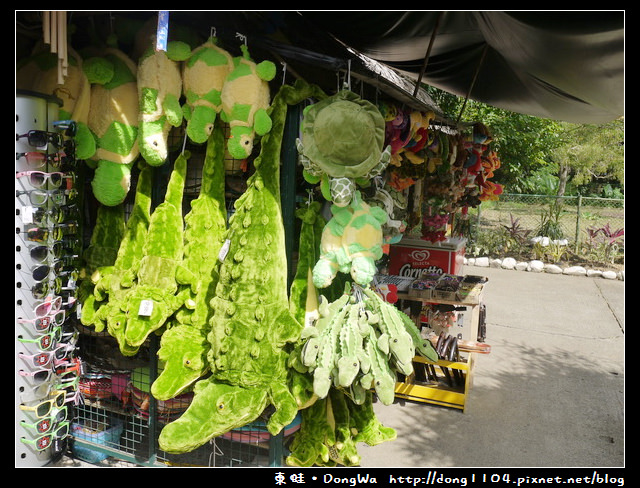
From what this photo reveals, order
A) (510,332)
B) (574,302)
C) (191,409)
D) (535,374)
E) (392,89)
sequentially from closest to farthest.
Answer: (191,409) → (392,89) → (535,374) → (510,332) → (574,302)

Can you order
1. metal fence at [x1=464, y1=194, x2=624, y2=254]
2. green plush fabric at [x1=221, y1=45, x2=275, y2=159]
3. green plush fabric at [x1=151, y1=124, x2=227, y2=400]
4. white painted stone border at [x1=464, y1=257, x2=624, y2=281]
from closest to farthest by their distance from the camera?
1. green plush fabric at [x1=221, y1=45, x2=275, y2=159]
2. green plush fabric at [x1=151, y1=124, x2=227, y2=400]
3. white painted stone border at [x1=464, y1=257, x2=624, y2=281]
4. metal fence at [x1=464, y1=194, x2=624, y2=254]

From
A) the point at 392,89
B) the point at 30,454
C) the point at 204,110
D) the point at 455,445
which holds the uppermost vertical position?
the point at 392,89

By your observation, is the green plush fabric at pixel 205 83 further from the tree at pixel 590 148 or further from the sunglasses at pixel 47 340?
the tree at pixel 590 148

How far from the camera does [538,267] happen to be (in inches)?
439

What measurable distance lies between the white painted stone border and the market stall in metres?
8.89

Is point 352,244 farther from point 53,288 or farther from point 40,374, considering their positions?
point 40,374

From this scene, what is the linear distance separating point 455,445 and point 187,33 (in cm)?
342

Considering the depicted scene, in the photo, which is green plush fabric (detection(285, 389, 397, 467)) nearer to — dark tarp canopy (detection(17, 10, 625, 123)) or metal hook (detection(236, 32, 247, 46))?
dark tarp canopy (detection(17, 10, 625, 123))

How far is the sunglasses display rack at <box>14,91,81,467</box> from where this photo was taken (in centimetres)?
265

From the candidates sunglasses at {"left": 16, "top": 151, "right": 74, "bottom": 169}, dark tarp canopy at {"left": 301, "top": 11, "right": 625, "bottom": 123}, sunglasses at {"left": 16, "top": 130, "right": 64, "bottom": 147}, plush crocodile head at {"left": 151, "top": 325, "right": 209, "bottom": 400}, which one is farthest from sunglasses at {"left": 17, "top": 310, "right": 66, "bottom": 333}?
dark tarp canopy at {"left": 301, "top": 11, "right": 625, "bottom": 123}

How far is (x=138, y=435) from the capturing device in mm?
3455

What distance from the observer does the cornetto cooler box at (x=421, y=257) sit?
585cm

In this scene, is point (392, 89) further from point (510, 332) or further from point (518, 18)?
point (510, 332)
